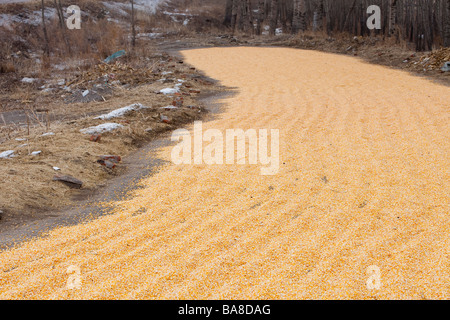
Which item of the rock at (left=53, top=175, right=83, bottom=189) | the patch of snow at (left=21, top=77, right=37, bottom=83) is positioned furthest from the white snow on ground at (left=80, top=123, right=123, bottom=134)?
the patch of snow at (left=21, top=77, right=37, bottom=83)

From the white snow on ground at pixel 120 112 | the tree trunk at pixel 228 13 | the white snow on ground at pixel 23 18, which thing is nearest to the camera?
the white snow on ground at pixel 120 112

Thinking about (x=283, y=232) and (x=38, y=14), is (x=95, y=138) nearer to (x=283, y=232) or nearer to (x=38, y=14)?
(x=283, y=232)

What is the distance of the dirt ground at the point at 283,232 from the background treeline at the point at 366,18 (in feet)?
24.5

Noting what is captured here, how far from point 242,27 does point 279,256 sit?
22375 mm

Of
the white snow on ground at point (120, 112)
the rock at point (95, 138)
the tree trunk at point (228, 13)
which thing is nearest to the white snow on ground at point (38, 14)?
the tree trunk at point (228, 13)

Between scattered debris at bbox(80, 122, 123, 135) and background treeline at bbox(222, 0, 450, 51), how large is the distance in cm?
901

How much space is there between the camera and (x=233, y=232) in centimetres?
277

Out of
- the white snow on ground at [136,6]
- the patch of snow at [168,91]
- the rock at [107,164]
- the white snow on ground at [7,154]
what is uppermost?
the white snow on ground at [136,6]

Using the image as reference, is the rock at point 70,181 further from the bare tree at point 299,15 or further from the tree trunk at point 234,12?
the tree trunk at point 234,12

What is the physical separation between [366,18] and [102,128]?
→ 13.9 metres

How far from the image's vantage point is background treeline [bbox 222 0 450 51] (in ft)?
37.3

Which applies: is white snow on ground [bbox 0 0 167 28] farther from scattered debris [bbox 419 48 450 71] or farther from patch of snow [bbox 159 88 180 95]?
scattered debris [bbox 419 48 450 71]

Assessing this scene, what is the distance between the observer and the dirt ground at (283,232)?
2207 mm

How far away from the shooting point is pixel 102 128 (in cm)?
511
